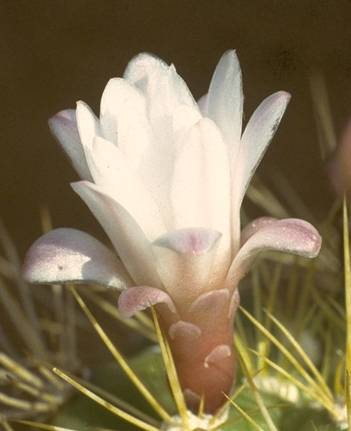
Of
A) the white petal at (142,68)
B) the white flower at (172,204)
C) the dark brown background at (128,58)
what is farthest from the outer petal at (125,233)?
the dark brown background at (128,58)

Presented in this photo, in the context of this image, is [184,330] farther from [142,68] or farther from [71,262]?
[142,68]

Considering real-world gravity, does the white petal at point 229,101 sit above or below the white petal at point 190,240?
above

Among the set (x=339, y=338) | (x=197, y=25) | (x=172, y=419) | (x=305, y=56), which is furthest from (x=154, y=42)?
(x=172, y=419)

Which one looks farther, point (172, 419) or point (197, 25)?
point (197, 25)

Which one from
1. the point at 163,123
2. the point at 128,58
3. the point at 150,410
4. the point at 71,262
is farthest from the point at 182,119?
the point at 128,58

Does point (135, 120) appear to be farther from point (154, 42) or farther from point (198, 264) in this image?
point (154, 42)

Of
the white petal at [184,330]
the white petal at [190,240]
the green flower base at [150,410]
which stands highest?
the white petal at [190,240]

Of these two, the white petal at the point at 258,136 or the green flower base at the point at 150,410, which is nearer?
the white petal at the point at 258,136

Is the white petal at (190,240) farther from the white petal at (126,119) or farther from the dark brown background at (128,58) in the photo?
the dark brown background at (128,58)
